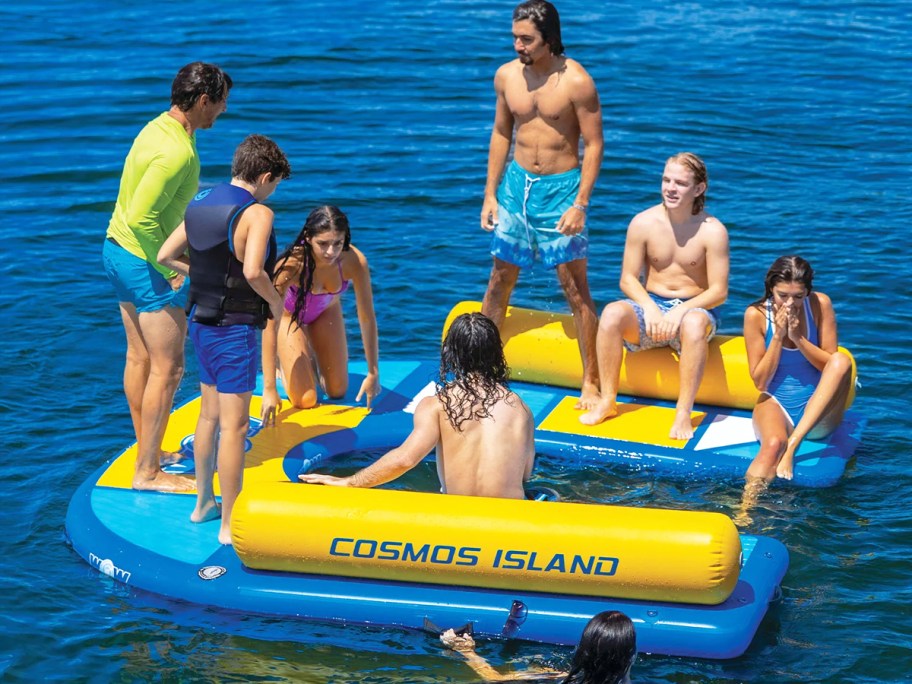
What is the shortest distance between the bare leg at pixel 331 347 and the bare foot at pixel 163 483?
1321mm

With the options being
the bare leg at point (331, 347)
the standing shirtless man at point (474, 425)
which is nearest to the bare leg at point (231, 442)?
the standing shirtless man at point (474, 425)

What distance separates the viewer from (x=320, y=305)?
7527 millimetres

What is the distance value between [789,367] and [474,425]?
2.39 m

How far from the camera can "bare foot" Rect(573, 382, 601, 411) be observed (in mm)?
7633

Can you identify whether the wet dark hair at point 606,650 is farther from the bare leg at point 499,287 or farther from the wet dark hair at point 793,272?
the bare leg at point 499,287

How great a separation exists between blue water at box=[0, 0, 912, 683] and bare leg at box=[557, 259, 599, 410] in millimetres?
698

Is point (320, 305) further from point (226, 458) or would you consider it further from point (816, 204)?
point (816, 204)

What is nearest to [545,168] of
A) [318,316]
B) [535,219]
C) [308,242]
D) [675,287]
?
[535,219]

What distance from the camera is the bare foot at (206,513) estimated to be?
6.27 metres

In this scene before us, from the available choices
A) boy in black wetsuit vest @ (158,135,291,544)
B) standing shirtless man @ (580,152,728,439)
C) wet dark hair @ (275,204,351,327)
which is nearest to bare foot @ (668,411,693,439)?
standing shirtless man @ (580,152,728,439)

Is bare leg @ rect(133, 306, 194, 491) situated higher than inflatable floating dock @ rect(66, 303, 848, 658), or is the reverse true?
bare leg @ rect(133, 306, 194, 491)

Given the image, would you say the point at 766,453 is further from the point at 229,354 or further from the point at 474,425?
the point at 229,354

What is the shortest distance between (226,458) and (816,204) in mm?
7035

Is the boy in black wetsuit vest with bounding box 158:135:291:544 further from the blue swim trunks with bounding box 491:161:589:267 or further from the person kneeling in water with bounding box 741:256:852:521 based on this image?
the person kneeling in water with bounding box 741:256:852:521
